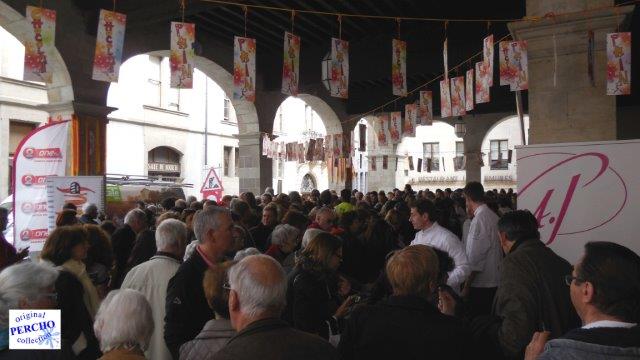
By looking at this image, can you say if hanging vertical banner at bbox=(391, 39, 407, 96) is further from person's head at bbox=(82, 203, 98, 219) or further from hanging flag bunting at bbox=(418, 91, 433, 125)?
person's head at bbox=(82, 203, 98, 219)

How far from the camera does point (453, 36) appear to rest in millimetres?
13109

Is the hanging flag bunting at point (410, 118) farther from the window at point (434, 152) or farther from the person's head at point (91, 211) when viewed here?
the window at point (434, 152)

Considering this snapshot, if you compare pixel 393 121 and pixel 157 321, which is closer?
pixel 157 321

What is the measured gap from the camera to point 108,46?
329 inches

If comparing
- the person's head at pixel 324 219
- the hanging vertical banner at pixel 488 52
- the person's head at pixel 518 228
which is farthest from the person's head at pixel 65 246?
the hanging vertical banner at pixel 488 52

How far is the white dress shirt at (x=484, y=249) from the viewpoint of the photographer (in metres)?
5.22

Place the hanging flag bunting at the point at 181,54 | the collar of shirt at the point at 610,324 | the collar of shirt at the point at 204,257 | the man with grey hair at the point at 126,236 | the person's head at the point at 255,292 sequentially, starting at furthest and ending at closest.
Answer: the hanging flag bunting at the point at 181,54 < the man with grey hair at the point at 126,236 < the collar of shirt at the point at 204,257 < the person's head at the point at 255,292 < the collar of shirt at the point at 610,324

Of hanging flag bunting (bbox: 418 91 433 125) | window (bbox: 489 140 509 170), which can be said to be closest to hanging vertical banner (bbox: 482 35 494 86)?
hanging flag bunting (bbox: 418 91 433 125)

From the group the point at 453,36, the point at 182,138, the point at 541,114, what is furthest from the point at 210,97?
the point at 541,114

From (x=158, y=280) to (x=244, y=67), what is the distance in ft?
23.3

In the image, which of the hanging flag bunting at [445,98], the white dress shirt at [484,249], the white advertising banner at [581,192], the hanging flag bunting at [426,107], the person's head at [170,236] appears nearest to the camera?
the person's head at [170,236]

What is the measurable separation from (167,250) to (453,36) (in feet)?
37.1

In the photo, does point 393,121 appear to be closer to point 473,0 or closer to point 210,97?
point 473,0

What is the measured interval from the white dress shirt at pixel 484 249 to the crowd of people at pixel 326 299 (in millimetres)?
11
